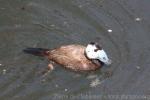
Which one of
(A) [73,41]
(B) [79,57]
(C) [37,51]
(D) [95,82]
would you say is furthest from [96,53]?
(C) [37,51]

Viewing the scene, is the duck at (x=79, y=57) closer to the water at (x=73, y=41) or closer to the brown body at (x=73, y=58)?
the brown body at (x=73, y=58)

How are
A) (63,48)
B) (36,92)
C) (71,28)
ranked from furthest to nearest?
1. (71,28)
2. (63,48)
3. (36,92)

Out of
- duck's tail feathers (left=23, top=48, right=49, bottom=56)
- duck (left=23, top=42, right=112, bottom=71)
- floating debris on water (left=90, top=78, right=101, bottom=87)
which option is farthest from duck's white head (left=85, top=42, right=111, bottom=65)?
duck's tail feathers (left=23, top=48, right=49, bottom=56)

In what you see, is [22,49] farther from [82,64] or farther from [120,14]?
[120,14]

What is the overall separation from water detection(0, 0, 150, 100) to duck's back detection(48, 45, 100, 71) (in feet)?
0.35

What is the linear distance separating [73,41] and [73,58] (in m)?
0.55

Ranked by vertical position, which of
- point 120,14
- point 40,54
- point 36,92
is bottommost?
point 36,92

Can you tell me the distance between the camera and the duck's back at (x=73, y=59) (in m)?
8.24

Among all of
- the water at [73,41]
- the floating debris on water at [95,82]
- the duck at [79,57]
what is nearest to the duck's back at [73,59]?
the duck at [79,57]

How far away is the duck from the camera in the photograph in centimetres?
817

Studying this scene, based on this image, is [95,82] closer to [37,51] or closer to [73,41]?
[73,41]

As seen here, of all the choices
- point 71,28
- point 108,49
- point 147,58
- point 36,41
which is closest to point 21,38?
point 36,41

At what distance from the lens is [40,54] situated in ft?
27.6

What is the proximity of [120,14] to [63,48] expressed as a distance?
1.55 metres
